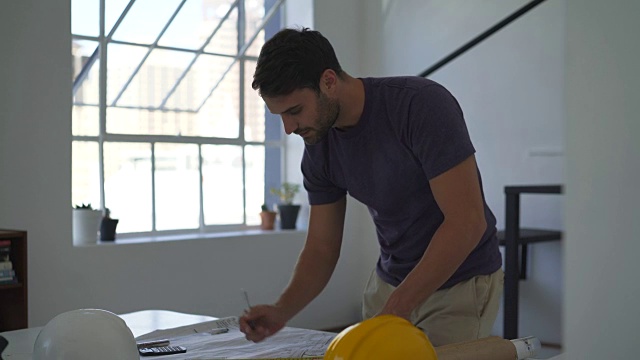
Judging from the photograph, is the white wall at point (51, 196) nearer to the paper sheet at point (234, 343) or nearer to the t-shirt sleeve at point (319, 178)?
the paper sheet at point (234, 343)

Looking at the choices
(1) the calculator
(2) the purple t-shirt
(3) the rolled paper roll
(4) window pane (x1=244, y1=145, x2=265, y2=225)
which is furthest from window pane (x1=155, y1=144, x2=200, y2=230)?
(3) the rolled paper roll

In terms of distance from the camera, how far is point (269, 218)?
576 centimetres

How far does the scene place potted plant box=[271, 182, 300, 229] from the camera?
5.75 m

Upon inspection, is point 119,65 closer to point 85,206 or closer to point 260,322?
point 85,206

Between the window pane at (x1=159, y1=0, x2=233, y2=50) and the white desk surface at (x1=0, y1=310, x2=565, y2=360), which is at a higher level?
the window pane at (x1=159, y1=0, x2=233, y2=50)

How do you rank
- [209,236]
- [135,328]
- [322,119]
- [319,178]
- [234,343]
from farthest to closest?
[209,236], [135,328], [319,178], [234,343], [322,119]

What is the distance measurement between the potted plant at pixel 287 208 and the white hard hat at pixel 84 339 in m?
4.40

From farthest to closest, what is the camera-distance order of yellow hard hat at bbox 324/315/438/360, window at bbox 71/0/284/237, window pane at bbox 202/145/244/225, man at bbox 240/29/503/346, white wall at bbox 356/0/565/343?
window pane at bbox 202/145/244/225 → white wall at bbox 356/0/565/343 → window at bbox 71/0/284/237 → man at bbox 240/29/503/346 → yellow hard hat at bbox 324/315/438/360

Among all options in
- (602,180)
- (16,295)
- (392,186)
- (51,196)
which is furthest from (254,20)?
(602,180)

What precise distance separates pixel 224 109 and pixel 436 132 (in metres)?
4.13

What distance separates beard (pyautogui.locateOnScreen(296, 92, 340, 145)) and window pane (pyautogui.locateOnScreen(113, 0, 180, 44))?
3.55m

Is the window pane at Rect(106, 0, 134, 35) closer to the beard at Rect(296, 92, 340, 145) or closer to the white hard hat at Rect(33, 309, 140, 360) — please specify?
the beard at Rect(296, 92, 340, 145)

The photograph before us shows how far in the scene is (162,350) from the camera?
1.77m

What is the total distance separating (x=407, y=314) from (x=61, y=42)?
11.3ft
